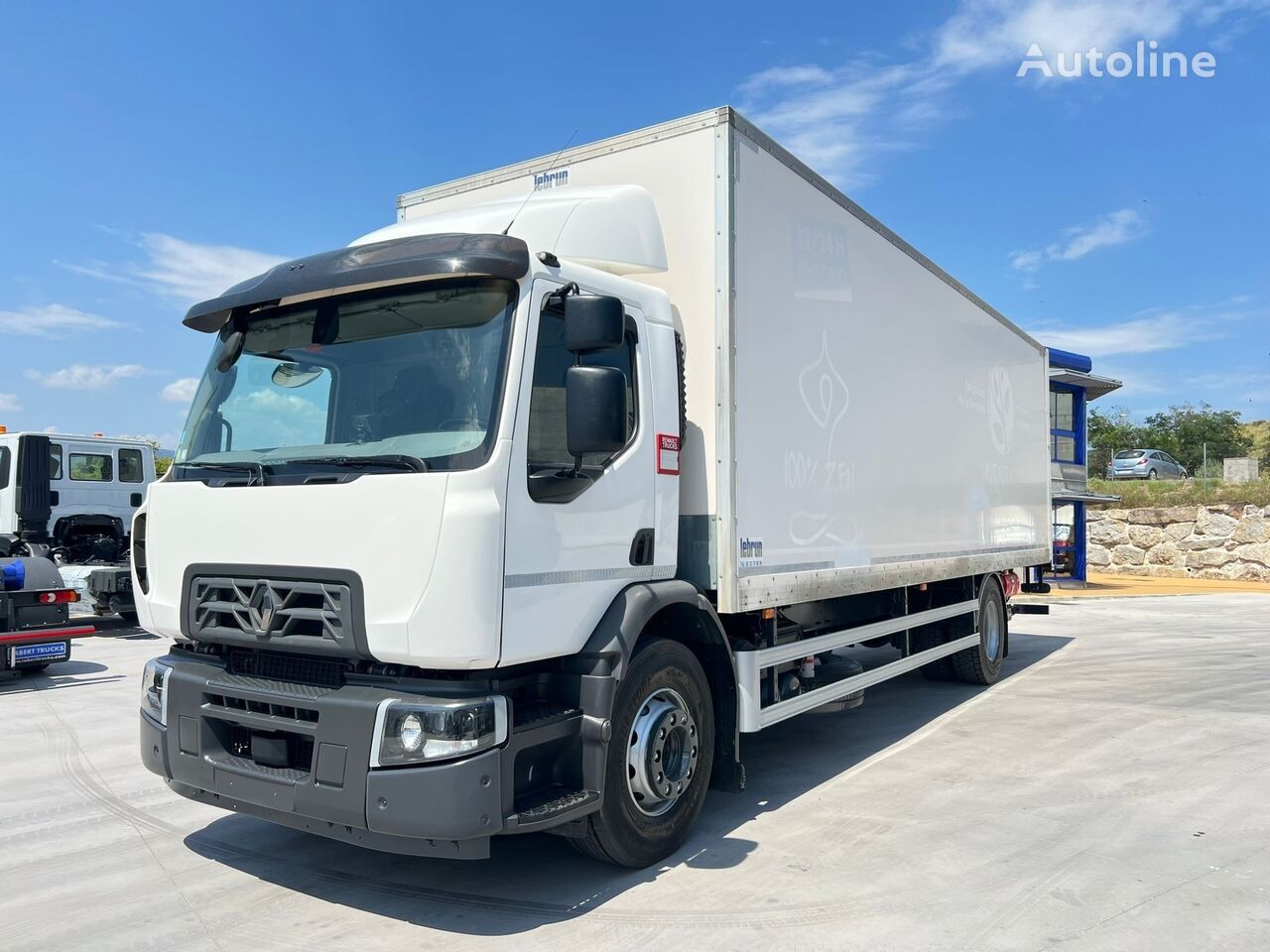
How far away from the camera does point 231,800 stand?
13.1 ft

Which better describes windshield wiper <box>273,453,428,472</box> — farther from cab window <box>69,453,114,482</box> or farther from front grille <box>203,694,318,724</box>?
cab window <box>69,453,114,482</box>

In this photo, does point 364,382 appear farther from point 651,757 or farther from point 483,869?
point 483,869

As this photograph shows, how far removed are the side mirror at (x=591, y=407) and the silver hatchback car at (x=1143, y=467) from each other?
3314 centimetres

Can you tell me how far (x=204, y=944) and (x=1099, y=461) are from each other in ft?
134

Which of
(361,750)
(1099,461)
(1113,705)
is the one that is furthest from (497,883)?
(1099,461)

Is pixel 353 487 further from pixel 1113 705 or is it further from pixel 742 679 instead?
pixel 1113 705

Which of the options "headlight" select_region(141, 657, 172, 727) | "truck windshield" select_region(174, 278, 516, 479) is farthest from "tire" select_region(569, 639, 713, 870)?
"headlight" select_region(141, 657, 172, 727)

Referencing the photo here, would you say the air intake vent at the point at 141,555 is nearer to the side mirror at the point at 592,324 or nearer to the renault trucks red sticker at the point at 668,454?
the side mirror at the point at 592,324

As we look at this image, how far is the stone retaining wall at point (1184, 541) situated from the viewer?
80.1 ft

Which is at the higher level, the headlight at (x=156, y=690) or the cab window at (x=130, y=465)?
the cab window at (x=130, y=465)

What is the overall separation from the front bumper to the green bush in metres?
26.4

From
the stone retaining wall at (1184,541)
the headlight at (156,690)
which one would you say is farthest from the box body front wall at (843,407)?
the stone retaining wall at (1184,541)

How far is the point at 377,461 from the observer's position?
3715 mm

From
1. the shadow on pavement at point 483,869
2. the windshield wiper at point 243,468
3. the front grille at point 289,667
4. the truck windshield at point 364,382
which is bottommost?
the shadow on pavement at point 483,869
